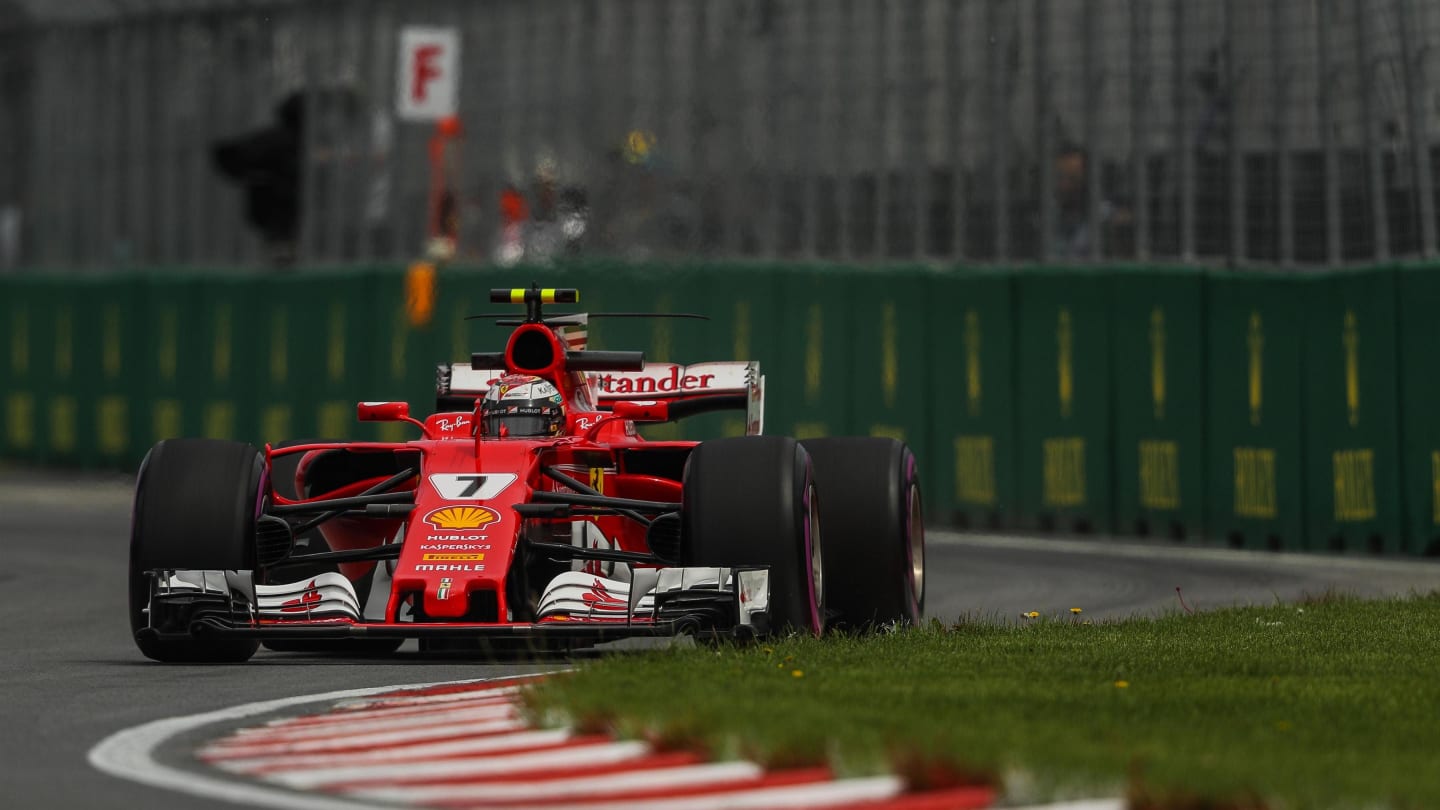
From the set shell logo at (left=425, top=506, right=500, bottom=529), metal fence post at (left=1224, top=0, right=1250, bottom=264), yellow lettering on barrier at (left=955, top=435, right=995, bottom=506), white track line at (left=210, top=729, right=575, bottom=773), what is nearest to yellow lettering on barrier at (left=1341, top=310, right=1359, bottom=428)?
metal fence post at (left=1224, top=0, right=1250, bottom=264)

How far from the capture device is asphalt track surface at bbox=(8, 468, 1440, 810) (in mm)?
7328

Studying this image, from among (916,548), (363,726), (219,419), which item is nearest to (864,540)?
(916,548)

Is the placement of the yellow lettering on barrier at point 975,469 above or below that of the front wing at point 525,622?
above

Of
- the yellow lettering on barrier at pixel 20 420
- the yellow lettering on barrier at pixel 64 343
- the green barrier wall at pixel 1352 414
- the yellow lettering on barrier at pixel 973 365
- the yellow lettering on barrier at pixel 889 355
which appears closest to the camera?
the green barrier wall at pixel 1352 414

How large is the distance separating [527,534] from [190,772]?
12.2 ft

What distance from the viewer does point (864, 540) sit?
10.8 meters

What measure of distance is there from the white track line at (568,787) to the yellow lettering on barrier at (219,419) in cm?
1838

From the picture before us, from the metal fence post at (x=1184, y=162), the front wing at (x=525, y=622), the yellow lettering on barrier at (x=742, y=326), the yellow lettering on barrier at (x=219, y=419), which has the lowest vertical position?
the front wing at (x=525, y=622)

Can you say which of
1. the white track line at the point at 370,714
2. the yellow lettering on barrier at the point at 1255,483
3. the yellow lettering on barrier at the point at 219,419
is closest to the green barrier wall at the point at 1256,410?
the yellow lettering on barrier at the point at 1255,483

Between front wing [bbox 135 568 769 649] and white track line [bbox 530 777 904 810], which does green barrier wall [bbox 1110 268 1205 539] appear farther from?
white track line [bbox 530 777 904 810]

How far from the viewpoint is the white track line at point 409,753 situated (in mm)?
6719

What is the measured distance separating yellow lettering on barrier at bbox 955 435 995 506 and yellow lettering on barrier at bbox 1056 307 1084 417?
63 cm

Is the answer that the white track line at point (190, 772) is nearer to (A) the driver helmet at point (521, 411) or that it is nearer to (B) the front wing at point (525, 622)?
(B) the front wing at point (525, 622)

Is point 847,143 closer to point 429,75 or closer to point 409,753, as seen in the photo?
point 429,75
